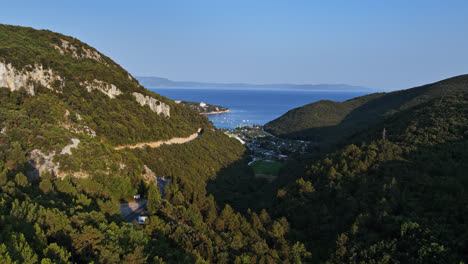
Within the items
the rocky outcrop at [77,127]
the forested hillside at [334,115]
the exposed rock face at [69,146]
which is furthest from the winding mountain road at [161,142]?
the forested hillside at [334,115]

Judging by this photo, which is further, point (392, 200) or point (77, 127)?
point (77, 127)

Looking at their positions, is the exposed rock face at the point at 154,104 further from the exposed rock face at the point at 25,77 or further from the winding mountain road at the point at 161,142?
the exposed rock face at the point at 25,77

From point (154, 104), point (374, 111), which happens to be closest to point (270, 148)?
point (154, 104)

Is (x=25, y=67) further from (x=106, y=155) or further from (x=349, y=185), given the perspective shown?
(x=349, y=185)

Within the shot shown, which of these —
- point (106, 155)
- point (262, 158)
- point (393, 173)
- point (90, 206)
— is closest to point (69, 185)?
point (90, 206)

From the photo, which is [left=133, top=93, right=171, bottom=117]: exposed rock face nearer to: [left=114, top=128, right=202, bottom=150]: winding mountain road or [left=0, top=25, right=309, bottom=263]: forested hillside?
[left=0, top=25, right=309, bottom=263]: forested hillside

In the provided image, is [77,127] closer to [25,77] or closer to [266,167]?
[25,77]

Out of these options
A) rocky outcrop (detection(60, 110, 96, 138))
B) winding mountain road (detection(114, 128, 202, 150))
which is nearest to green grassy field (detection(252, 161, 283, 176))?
winding mountain road (detection(114, 128, 202, 150))
